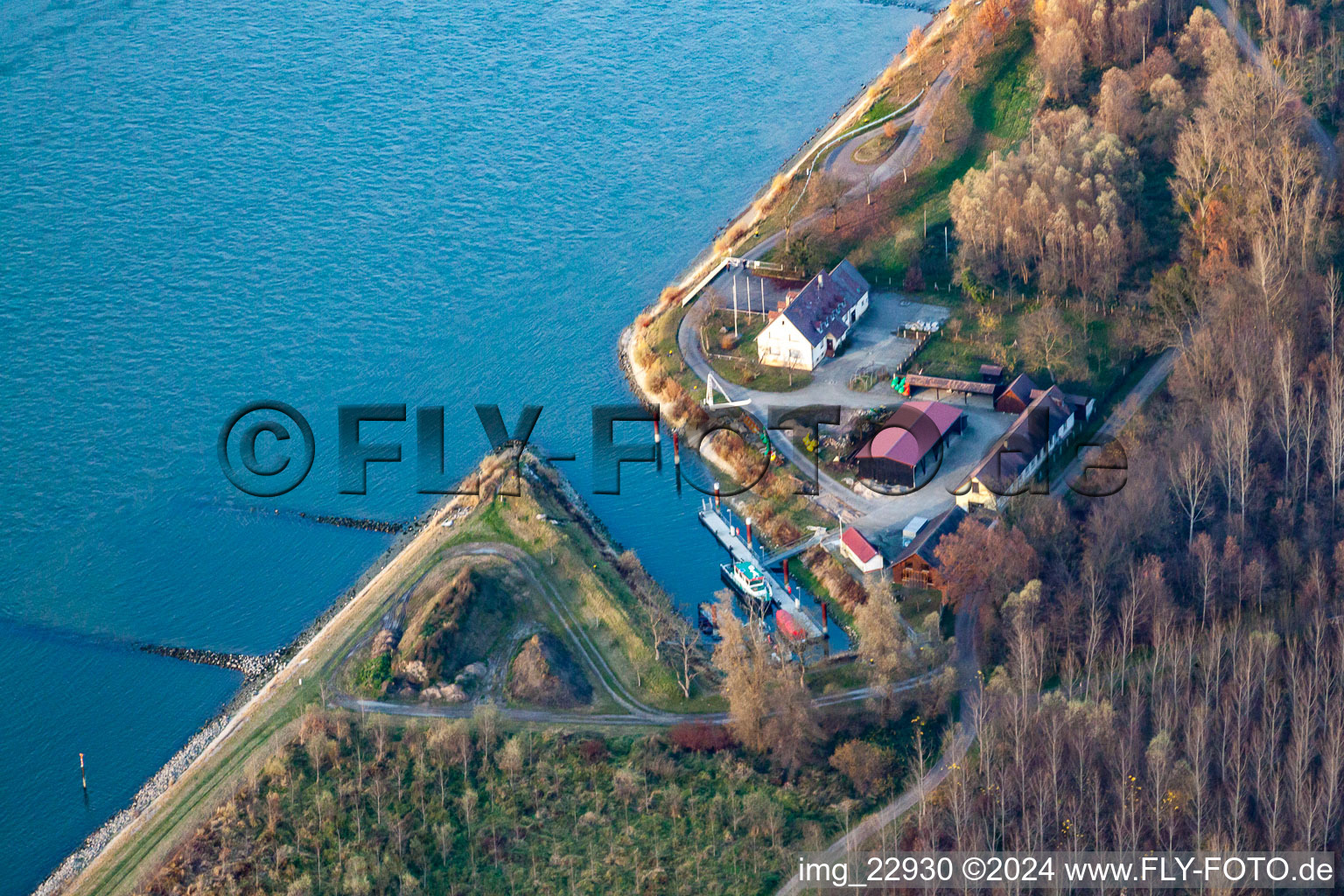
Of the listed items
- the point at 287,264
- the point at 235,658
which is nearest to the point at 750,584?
the point at 235,658

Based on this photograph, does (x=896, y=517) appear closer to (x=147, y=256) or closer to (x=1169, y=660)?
(x=1169, y=660)

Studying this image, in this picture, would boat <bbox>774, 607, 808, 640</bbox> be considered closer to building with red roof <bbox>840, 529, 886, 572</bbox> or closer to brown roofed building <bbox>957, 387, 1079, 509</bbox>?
building with red roof <bbox>840, 529, 886, 572</bbox>

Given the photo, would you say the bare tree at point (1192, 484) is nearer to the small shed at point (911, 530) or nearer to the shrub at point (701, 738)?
the small shed at point (911, 530)

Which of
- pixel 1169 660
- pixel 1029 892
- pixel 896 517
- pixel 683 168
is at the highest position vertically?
pixel 683 168

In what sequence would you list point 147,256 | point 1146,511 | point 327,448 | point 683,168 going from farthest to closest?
point 683,168 < point 147,256 < point 327,448 < point 1146,511

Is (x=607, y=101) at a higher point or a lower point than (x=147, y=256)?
higher

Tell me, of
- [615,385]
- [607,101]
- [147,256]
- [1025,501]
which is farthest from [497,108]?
[1025,501]
